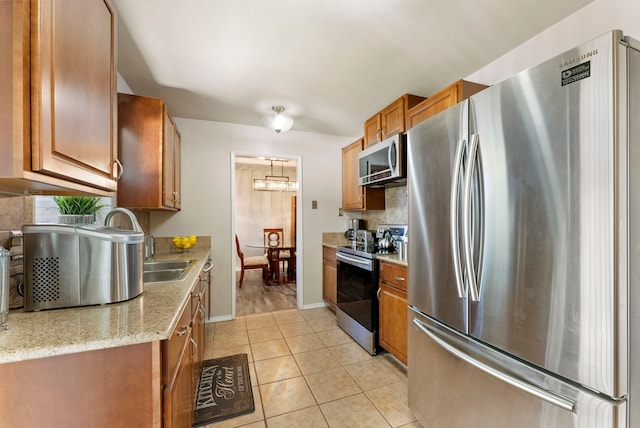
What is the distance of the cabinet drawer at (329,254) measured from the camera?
335 centimetres

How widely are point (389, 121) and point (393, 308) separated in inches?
68.7

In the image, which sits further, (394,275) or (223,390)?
(394,275)

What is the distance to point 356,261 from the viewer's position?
261cm

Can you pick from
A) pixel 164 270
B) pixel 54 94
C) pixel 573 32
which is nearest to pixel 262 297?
pixel 164 270

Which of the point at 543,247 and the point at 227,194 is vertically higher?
the point at 227,194

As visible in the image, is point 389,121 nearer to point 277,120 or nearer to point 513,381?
point 277,120

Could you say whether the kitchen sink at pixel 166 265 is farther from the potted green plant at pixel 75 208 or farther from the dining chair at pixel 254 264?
the dining chair at pixel 254 264

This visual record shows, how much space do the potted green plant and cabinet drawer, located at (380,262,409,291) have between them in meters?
2.02

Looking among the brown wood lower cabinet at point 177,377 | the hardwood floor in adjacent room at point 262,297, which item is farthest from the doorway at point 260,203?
the brown wood lower cabinet at point 177,377

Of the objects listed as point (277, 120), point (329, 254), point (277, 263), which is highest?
point (277, 120)

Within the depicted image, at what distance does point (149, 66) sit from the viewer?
6.65ft

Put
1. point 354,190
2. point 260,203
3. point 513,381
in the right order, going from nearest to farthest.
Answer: point 513,381
point 354,190
point 260,203

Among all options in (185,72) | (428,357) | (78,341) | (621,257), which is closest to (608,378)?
(621,257)

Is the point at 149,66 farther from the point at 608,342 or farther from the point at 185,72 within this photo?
the point at 608,342
